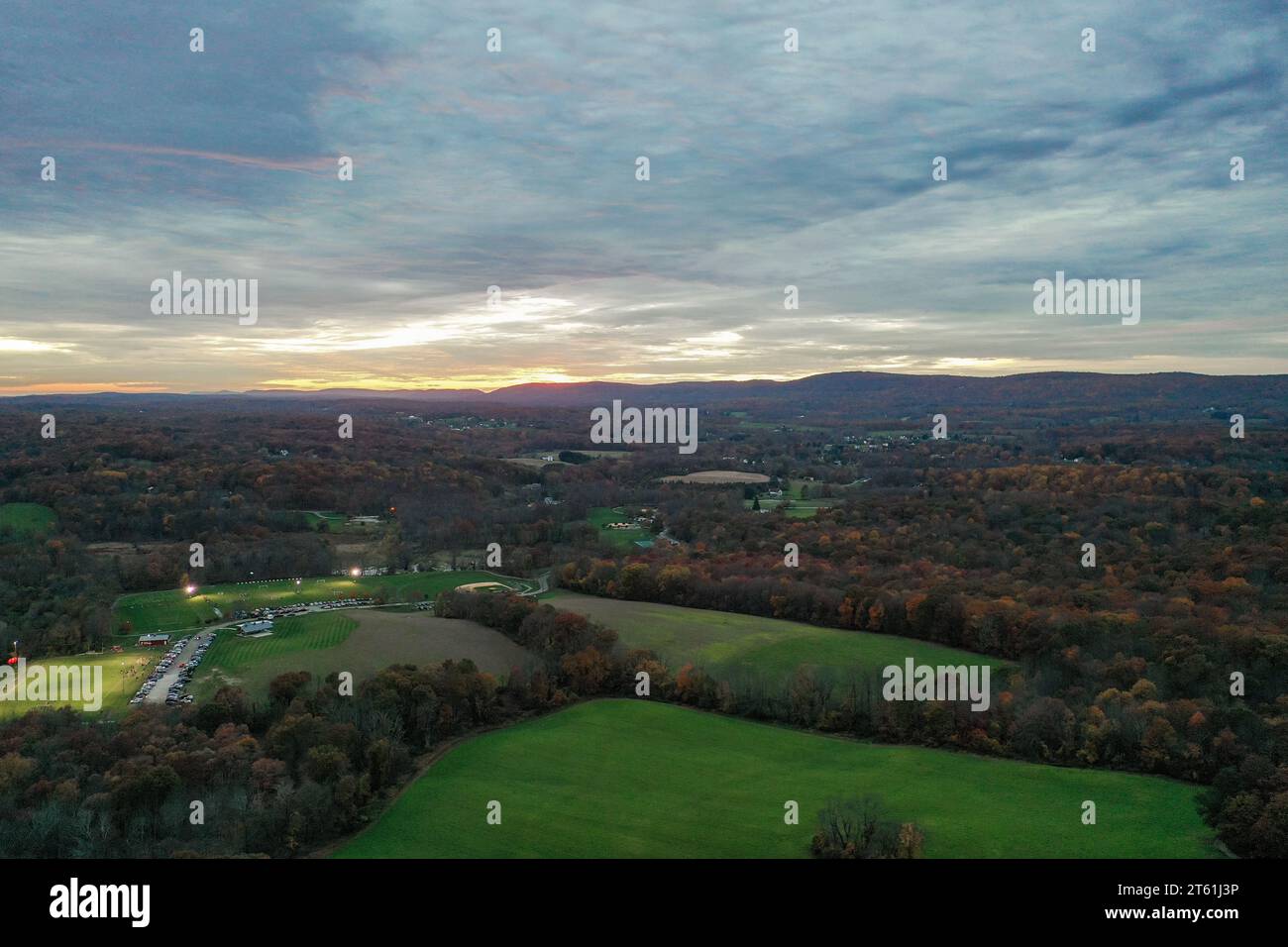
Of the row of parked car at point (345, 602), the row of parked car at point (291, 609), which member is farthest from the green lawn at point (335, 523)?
the row of parked car at point (291, 609)

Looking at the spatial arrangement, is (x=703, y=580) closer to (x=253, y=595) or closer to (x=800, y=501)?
(x=253, y=595)

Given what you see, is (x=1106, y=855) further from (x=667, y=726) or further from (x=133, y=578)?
(x=133, y=578)

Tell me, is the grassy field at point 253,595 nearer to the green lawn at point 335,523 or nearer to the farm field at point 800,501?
the green lawn at point 335,523

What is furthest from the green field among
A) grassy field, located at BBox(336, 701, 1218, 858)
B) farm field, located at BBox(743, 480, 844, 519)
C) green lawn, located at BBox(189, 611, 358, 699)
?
grassy field, located at BBox(336, 701, 1218, 858)

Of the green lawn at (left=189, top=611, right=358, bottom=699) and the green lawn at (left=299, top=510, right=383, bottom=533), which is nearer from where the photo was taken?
the green lawn at (left=189, top=611, right=358, bottom=699)

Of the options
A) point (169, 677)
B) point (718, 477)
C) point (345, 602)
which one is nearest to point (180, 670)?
point (169, 677)

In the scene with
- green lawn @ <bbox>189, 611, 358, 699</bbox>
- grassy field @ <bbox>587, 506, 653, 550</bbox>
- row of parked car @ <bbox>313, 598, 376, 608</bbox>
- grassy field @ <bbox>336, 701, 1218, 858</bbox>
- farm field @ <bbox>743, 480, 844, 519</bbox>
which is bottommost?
grassy field @ <bbox>336, 701, 1218, 858</bbox>

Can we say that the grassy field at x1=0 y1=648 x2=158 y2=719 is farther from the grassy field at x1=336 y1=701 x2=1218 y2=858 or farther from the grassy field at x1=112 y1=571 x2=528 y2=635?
the grassy field at x1=336 y1=701 x2=1218 y2=858
